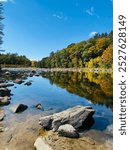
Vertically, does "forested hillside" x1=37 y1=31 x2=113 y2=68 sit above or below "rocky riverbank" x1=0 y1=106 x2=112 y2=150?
above

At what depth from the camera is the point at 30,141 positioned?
10.5 m

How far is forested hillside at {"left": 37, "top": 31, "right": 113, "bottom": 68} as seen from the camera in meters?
70.4

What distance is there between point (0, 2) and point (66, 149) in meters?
52.9

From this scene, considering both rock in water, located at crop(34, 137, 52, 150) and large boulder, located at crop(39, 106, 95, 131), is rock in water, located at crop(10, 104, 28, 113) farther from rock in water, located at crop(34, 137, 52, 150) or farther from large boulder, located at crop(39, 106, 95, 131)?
rock in water, located at crop(34, 137, 52, 150)

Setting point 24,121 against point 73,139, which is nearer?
point 73,139

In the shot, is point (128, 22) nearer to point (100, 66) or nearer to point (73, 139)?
point (73, 139)

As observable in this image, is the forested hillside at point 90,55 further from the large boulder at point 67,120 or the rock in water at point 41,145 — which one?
A: the rock in water at point 41,145

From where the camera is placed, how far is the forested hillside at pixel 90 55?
70375mm

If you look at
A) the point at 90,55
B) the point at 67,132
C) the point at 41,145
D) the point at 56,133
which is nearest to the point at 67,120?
the point at 56,133

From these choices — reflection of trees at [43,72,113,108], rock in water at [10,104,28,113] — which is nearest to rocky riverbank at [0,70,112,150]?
rock in water at [10,104,28,113]

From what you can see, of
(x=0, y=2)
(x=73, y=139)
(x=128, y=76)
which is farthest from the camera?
(x=0, y=2)

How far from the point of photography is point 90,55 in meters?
86.1

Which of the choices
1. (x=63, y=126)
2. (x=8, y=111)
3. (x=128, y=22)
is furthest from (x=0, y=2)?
(x=128, y=22)

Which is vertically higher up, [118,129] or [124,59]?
[124,59]
